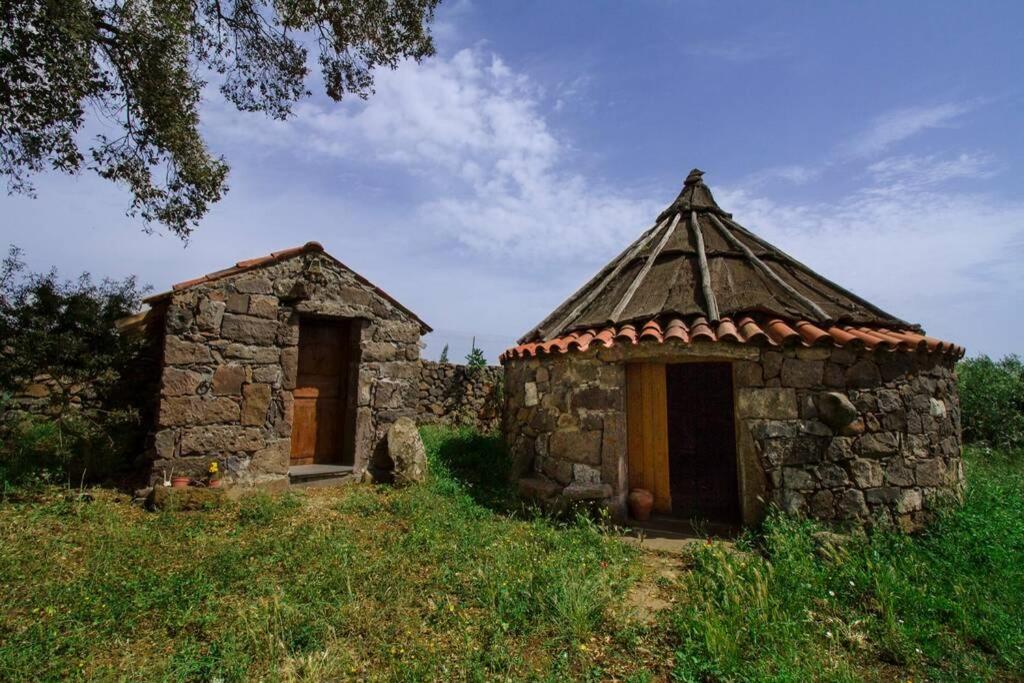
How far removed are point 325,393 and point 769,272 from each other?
6.90 m

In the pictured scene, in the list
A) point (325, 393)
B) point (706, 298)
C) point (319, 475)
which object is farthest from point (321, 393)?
point (706, 298)

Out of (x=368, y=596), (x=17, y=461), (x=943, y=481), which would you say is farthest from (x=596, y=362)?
(x=17, y=461)

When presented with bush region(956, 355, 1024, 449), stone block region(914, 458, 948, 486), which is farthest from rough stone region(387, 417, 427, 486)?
bush region(956, 355, 1024, 449)

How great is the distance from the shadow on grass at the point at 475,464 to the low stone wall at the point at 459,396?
1.17 metres

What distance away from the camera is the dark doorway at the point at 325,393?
725 cm

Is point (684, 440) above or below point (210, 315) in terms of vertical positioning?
below

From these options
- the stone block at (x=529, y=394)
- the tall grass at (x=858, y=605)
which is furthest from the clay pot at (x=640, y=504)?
the stone block at (x=529, y=394)

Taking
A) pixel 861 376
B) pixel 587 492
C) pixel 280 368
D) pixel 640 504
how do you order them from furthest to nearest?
pixel 280 368 < pixel 640 504 < pixel 587 492 < pixel 861 376

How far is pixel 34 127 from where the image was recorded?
6035mm

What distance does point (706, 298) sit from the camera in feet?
20.2

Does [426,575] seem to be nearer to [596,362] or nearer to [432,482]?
[432,482]

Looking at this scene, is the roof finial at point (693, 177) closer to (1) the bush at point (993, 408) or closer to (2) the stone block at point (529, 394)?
(2) the stone block at point (529, 394)

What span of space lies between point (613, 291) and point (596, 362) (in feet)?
6.20

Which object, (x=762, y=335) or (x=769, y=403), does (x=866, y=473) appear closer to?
(x=769, y=403)
